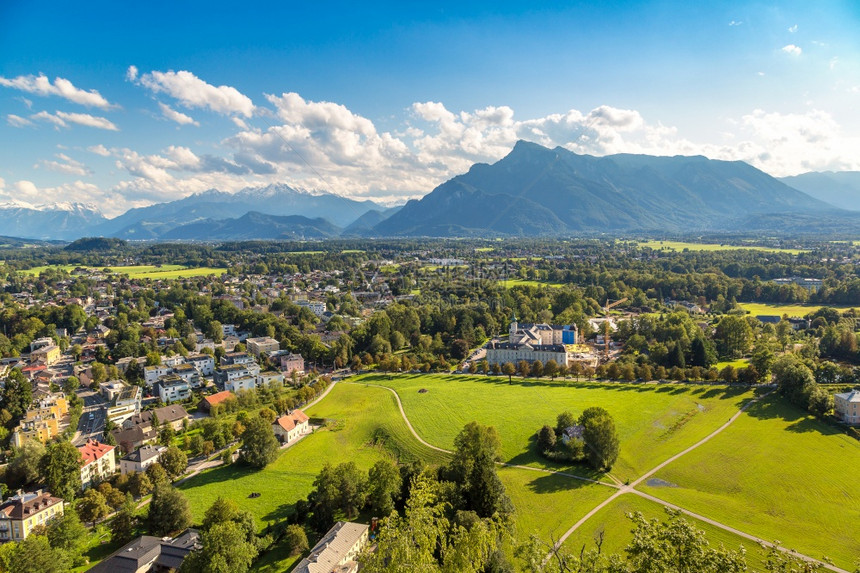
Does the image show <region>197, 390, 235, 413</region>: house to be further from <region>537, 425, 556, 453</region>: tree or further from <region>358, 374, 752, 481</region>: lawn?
<region>537, 425, 556, 453</region>: tree

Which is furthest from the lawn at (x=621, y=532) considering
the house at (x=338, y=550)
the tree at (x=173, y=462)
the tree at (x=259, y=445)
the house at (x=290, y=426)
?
the tree at (x=173, y=462)

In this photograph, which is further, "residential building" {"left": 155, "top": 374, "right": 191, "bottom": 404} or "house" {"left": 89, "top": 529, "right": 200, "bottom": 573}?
"residential building" {"left": 155, "top": 374, "right": 191, "bottom": 404}

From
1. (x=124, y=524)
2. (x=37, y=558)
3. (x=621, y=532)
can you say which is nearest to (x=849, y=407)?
(x=621, y=532)

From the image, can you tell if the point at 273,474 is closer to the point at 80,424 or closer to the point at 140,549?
the point at 140,549

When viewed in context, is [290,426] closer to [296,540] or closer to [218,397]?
[218,397]

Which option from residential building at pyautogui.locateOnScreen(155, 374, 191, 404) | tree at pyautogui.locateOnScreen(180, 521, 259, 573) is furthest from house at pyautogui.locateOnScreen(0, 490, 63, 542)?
residential building at pyautogui.locateOnScreen(155, 374, 191, 404)

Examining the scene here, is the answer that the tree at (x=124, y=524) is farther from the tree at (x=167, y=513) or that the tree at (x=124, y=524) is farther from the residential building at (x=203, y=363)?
the residential building at (x=203, y=363)
